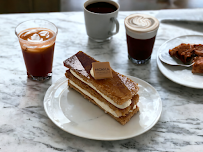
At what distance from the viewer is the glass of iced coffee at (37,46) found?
1.46 m

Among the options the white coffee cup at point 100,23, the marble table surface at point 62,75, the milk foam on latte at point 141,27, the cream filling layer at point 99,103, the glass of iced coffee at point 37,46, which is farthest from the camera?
the white coffee cup at point 100,23

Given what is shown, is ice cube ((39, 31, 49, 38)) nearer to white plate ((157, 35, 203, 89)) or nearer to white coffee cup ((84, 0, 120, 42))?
white coffee cup ((84, 0, 120, 42))

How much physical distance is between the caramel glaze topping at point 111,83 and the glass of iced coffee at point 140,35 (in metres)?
0.38

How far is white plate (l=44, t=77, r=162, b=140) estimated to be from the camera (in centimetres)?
124

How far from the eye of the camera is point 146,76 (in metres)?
1.70

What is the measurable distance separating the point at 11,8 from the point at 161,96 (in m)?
2.29

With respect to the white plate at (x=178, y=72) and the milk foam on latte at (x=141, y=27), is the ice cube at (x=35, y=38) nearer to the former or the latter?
the milk foam on latte at (x=141, y=27)

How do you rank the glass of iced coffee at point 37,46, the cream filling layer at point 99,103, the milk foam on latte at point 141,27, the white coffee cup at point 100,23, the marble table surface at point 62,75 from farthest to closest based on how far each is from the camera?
the white coffee cup at point 100,23 → the milk foam on latte at point 141,27 → the glass of iced coffee at point 37,46 → the cream filling layer at point 99,103 → the marble table surface at point 62,75

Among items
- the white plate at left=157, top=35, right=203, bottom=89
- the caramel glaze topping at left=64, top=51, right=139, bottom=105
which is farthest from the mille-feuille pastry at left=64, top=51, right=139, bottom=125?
the white plate at left=157, top=35, right=203, bottom=89

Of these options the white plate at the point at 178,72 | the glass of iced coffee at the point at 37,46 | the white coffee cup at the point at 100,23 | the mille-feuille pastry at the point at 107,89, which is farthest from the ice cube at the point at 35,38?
the white plate at the point at 178,72

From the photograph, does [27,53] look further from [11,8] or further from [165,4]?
[165,4]

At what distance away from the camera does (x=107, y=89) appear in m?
1.28

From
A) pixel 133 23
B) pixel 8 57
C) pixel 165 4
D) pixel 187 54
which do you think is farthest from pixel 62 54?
pixel 165 4

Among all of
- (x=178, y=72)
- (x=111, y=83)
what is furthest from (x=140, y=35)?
(x=111, y=83)
